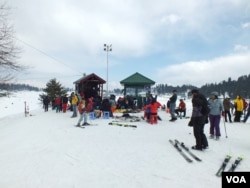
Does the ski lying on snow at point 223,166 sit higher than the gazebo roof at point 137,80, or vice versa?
the gazebo roof at point 137,80

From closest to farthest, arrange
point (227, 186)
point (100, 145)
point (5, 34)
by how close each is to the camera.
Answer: point (227, 186), point (100, 145), point (5, 34)

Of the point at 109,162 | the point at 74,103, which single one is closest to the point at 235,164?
the point at 109,162

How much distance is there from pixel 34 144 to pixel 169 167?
5.37m

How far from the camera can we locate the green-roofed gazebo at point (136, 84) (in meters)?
26.3

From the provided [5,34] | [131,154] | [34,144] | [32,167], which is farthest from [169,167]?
[5,34]

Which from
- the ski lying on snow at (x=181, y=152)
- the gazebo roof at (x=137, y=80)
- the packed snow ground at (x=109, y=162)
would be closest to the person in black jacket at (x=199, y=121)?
the packed snow ground at (x=109, y=162)

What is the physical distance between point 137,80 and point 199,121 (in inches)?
687

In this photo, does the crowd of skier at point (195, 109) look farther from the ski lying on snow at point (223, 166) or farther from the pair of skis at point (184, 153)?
the ski lying on snow at point (223, 166)

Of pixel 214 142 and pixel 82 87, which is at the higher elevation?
pixel 82 87

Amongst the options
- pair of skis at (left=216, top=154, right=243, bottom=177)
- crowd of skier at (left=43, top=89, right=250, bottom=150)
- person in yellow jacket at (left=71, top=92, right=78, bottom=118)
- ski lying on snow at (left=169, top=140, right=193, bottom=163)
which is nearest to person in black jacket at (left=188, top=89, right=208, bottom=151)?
crowd of skier at (left=43, top=89, right=250, bottom=150)

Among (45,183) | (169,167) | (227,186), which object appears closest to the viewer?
(227,186)

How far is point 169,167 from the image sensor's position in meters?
6.86

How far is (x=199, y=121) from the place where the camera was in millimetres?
9016

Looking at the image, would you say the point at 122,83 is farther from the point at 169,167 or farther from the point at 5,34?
the point at 169,167
